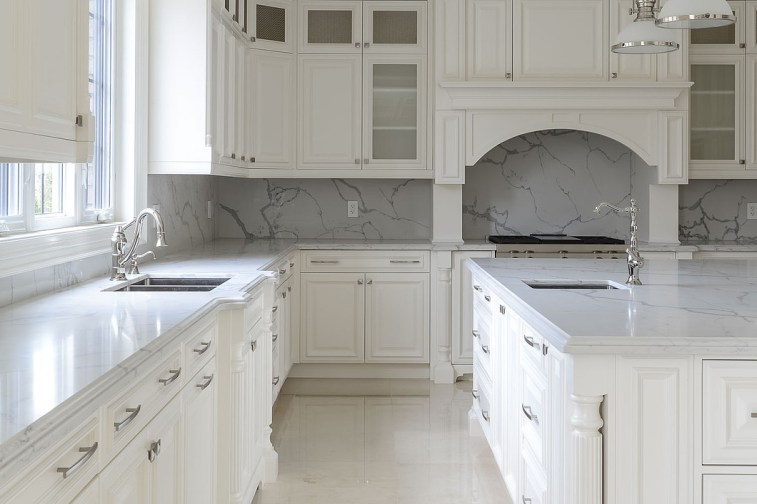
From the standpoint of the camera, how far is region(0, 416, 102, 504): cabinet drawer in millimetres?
1137

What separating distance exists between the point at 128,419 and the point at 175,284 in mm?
1709

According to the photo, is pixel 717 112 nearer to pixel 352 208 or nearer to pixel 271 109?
pixel 352 208

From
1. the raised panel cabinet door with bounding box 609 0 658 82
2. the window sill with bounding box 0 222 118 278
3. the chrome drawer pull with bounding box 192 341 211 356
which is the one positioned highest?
the raised panel cabinet door with bounding box 609 0 658 82

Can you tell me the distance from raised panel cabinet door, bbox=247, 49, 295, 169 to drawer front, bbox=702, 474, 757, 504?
3821 millimetres

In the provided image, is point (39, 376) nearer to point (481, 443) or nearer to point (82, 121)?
point (82, 121)

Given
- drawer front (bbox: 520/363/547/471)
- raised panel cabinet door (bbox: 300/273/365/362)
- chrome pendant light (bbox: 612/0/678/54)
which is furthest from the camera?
raised panel cabinet door (bbox: 300/273/365/362)

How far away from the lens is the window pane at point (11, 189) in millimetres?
2584

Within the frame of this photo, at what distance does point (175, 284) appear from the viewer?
3.29 metres

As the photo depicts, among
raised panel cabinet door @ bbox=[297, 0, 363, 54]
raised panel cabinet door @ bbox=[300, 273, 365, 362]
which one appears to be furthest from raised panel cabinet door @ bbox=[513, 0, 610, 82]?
raised panel cabinet door @ bbox=[300, 273, 365, 362]

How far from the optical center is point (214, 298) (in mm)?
2633

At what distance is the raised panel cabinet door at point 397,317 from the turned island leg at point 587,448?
3.33 metres

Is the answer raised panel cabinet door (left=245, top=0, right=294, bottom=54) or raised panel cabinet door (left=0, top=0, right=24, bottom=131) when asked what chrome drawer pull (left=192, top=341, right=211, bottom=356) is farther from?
raised panel cabinet door (left=245, top=0, right=294, bottom=54)

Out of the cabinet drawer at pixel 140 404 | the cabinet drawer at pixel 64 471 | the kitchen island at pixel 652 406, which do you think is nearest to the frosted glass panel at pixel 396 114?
the kitchen island at pixel 652 406

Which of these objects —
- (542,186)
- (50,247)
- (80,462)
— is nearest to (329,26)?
(542,186)
